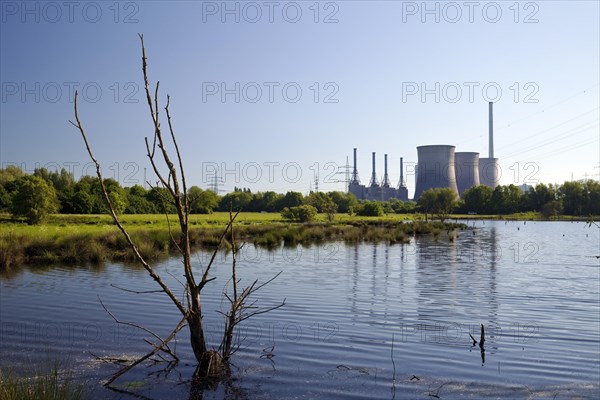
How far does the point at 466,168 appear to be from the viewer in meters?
119

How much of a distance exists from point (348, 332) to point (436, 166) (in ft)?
329

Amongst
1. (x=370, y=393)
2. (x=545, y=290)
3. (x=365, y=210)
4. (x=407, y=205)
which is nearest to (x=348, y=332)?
(x=370, y=393)

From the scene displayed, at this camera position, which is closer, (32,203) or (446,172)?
(32,203)

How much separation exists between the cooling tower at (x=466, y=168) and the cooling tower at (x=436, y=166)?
23.8ft

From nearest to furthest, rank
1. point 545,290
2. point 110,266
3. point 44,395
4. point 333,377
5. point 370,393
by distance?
point 44,395, point 370,393, point 333,377, point 545,290, point 110,266

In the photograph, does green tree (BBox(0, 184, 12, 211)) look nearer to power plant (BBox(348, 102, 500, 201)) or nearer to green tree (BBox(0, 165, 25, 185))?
green tree (BBox(0, 165, 25, 185))

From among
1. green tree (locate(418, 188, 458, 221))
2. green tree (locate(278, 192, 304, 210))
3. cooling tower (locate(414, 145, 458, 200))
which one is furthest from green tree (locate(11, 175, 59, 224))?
cooling tower (locate(414, 145, 458, 200))

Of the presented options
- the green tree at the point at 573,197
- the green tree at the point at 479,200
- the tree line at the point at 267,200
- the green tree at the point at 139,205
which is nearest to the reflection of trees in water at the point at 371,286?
the tree line at the point at 267,200

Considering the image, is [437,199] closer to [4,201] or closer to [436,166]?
[436,166]

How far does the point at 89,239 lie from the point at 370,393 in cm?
1992

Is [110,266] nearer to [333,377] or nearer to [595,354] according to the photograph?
[333,377]

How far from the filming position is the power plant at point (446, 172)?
342ft

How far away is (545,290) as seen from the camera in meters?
16.3

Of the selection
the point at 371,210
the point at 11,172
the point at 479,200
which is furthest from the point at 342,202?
the point at 11,172
